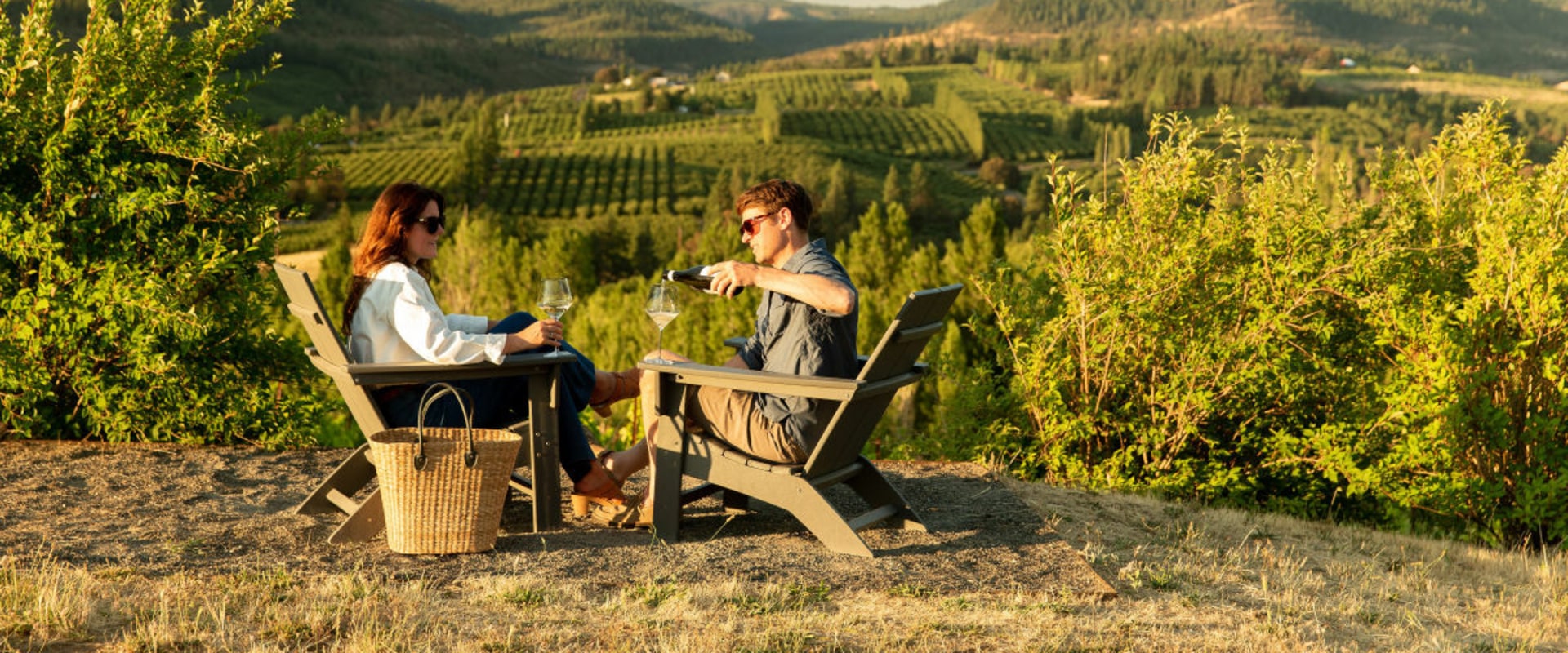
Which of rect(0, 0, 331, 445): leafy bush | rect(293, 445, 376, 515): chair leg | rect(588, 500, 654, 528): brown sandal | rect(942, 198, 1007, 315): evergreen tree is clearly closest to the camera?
rect(588, 500, 654, 528): brown sandal

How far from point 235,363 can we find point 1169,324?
15.3 feet

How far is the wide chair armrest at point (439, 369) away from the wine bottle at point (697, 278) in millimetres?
453

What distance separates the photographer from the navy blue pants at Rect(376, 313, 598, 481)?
14.5ft

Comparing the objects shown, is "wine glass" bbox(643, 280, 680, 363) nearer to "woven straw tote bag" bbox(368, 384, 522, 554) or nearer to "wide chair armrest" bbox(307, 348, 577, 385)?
"wide chair armrest" bbox(307, 348, 577, 385)

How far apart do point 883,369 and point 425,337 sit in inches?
57.7

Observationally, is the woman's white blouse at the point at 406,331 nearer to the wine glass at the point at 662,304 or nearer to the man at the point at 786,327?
the wine glass at the point at 662,304

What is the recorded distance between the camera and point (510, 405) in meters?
4.62

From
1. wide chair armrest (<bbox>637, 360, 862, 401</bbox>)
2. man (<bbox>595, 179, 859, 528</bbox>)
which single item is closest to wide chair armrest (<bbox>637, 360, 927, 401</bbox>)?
wide chair armrest (<bbox>637, 360, 862, 401</bbox>)

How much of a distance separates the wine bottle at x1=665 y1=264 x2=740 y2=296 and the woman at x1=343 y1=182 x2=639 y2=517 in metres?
0.43

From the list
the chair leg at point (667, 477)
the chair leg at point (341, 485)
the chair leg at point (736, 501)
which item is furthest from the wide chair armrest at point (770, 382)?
the chair leg at point (341, 485)

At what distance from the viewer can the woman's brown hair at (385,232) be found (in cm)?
430

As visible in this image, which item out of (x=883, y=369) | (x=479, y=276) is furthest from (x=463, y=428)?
(x=479, y=276)

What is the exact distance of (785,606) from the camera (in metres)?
3.66

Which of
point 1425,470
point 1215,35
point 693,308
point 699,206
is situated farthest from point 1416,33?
point 1425,470
